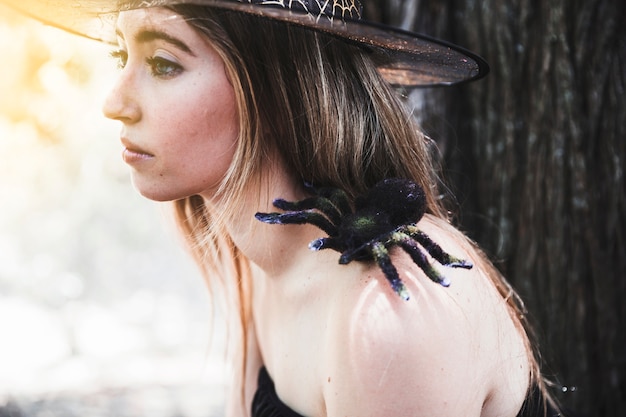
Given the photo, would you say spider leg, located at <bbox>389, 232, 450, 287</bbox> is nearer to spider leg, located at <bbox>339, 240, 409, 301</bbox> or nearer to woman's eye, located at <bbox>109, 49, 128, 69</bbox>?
spider leg, located at <bbox>339, 240, 409, 301</bbox>

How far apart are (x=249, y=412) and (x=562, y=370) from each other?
116 centimetres

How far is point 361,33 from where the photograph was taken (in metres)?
1.62

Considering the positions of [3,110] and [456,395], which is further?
[3,110]

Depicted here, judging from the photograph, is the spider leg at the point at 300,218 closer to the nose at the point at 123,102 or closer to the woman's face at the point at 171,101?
the woman's face at the point at 171,101

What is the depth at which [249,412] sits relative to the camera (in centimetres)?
246

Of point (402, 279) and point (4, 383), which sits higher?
point (402, 279)

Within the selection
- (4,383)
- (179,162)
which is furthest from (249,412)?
(4,383)

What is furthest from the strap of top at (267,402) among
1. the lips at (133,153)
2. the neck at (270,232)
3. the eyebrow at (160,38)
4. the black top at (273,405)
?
the eyebrow at (160,38)

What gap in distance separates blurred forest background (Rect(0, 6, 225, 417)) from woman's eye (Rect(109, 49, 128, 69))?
8.50ft

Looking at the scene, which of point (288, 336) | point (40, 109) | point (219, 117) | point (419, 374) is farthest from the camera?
point (40, 109)

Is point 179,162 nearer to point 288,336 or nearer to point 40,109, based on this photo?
point 288,336

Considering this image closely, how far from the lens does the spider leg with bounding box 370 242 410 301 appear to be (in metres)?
1.40

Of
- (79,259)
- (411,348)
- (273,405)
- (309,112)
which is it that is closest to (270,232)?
(309,112)

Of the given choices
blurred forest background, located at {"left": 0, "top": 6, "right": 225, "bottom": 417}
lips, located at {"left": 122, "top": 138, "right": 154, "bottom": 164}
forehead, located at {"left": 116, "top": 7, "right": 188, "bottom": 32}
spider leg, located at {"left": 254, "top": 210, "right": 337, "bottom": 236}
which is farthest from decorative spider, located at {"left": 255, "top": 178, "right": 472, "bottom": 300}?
blurred forest background, located at {"left": 0, "top": 6, "right": 225, "bottom": 417}
